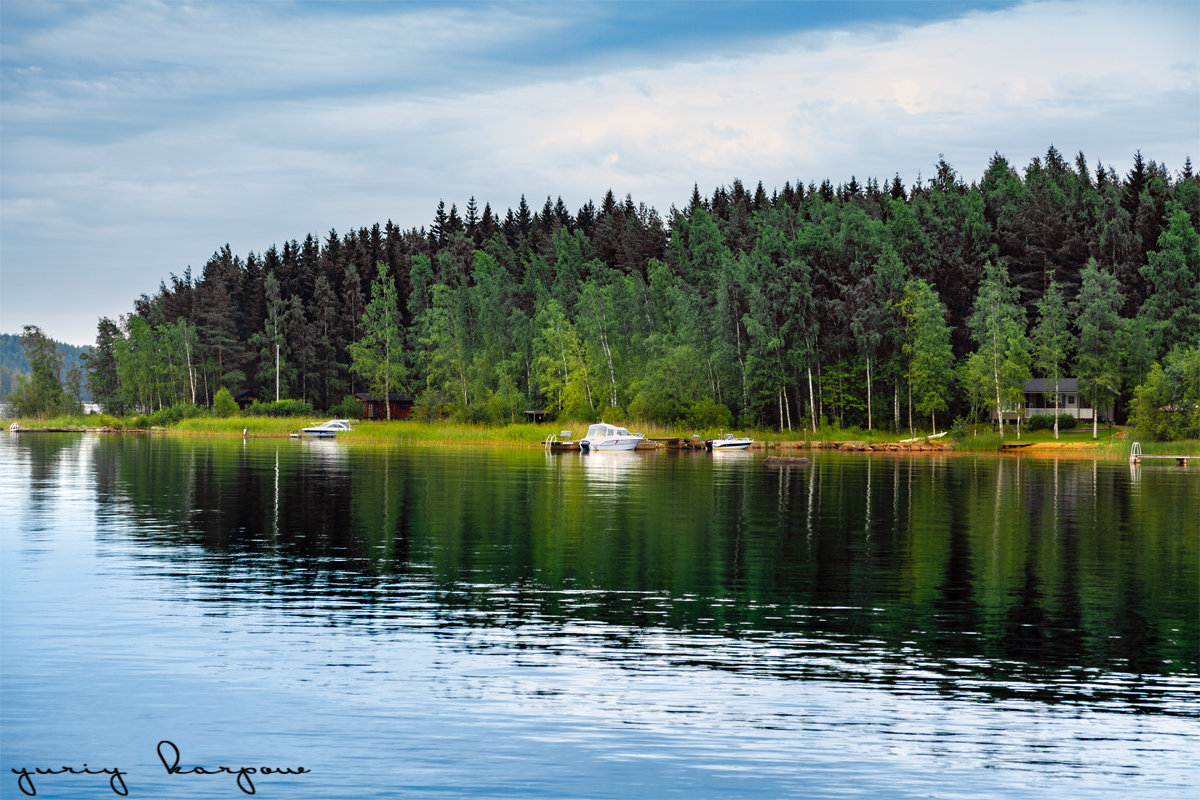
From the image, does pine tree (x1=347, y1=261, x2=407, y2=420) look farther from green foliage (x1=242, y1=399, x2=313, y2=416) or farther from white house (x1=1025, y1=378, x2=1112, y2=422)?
white house (x1=1025, y1=378, x2=1112, y2=422)

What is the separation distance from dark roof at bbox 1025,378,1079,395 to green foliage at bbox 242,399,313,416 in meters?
105

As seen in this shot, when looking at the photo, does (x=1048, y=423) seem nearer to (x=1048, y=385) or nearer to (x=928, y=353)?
(x=1048, y=385)

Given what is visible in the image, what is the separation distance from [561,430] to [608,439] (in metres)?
17.0

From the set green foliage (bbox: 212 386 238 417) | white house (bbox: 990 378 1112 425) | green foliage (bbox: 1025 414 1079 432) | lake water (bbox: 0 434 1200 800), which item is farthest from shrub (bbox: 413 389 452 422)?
lake water (bbox: 0 434 1200 800)

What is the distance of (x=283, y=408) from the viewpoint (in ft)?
557

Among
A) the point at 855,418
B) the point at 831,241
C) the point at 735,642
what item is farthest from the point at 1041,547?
the point at 831,241

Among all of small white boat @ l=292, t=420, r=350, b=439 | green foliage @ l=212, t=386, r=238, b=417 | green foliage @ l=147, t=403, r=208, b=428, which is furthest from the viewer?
green foliage @ l=147, t=403, r=208, b=428

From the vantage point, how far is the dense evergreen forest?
124 metres

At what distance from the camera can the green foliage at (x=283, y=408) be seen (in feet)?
556

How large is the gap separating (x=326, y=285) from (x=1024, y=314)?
374 ft

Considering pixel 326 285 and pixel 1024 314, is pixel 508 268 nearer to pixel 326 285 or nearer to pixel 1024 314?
pixel 326 285

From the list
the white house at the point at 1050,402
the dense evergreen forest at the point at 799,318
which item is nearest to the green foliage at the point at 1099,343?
the dense evergreen forest at the point at 799,318

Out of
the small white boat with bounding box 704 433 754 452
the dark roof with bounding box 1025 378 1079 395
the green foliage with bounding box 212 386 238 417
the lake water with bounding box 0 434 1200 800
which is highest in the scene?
the dark roof with bounding box 1025 378 1079 395

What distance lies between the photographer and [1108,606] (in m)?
26.7
